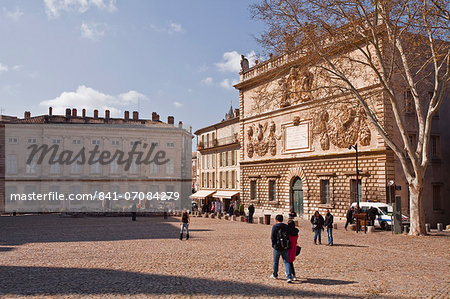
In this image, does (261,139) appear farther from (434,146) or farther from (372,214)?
(372,214)

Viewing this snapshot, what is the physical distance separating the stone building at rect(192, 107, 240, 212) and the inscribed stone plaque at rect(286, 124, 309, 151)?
10.4 meters

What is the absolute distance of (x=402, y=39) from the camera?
22.9 m

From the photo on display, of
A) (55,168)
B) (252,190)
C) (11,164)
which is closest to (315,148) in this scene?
(252,190)

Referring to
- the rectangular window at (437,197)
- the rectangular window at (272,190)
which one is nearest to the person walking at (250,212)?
the rectangular window at (272,190)

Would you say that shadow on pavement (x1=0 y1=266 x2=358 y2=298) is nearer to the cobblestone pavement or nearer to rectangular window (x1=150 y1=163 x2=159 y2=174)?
the cobblestone pavement

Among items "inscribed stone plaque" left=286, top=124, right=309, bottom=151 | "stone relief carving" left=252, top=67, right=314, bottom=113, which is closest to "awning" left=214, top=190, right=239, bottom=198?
"stone relief carving" left=252, top=67, right=314, bottom=113

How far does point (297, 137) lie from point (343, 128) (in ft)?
16.8

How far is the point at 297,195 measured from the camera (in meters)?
33.9

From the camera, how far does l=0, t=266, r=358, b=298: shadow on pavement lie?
30.8ft

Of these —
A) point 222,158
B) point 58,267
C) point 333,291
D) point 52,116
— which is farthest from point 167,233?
point 52,116

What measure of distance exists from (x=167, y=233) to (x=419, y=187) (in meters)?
12.3

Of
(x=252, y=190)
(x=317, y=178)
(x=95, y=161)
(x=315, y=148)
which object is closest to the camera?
(x=317, y=178)

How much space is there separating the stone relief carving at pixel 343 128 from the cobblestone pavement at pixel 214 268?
8.77 m

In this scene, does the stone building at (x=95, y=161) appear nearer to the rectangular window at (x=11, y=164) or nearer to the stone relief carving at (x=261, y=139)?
the rectangular window at (x=11, y=164)
